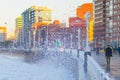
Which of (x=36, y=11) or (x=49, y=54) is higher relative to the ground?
(x=36, y=11)

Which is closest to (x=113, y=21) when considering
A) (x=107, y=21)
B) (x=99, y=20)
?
(x=107, y=21)

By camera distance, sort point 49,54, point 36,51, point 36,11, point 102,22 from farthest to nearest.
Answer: point 36,11 → point 102,22 → point 36,51 → point 49,54

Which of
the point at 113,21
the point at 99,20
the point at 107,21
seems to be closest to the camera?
the point at 113,21

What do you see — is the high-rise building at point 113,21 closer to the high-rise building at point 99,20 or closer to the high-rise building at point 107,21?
the high-rise building at point 107,21

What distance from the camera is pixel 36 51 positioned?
113 metres

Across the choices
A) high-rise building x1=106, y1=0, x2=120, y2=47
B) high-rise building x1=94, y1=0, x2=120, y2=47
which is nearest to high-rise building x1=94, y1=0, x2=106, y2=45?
high-rise building x1=94, y1=0, x2=120, y2=47

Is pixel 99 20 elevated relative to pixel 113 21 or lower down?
elevated

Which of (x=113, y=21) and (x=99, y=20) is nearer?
(x=113, y=21)

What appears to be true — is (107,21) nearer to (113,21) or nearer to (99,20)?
(113,21)

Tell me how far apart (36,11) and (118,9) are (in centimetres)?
7451

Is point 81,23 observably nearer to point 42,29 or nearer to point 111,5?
point 42,29

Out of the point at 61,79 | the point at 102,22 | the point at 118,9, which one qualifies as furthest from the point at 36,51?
the point at 61,79

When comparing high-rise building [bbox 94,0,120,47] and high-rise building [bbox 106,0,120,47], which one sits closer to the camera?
high-rise building [bbox 106,0,120,47]

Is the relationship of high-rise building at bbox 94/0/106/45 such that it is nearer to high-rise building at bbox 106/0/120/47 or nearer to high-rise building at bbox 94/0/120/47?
high-rise building at bbox 94/0/120/47
